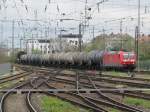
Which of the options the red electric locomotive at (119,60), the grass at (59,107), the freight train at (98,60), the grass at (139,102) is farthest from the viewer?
the freight train at (98,60)

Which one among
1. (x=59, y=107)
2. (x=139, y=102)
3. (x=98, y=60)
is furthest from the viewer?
(x=98, y=60)

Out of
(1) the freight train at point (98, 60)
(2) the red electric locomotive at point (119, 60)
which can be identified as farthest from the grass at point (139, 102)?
(1) the freight train at point (98, 60)

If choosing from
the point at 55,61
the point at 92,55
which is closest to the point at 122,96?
the point at 92,55

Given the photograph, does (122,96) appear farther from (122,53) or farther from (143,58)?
(143,58)

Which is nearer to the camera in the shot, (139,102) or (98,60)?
(139,102)

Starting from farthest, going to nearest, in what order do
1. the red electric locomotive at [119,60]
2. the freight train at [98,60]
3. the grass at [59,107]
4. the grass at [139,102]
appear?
the freight train at [98,60]
the red electric locomotive at [119,60]
the grass at [139,102]
the grass at [59,107]

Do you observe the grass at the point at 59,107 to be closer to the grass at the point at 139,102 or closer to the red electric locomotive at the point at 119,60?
the grass at the point at 139,102

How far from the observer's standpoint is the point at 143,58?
277 feet

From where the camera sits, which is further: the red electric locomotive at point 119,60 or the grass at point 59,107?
the red electric locomotive at point 119,60

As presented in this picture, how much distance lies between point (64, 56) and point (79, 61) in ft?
30.5

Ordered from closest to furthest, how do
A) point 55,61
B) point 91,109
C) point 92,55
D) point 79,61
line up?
point 91,109 < point 92,55 < point 79,61 < point 55,61

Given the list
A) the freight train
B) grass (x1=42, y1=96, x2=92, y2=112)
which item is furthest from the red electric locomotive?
grass (x1=42, y1=96, x2=92, y2=112)

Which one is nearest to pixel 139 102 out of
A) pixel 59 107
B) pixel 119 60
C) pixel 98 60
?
pixel 59 107

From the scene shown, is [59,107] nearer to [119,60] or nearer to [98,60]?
[119,60]
